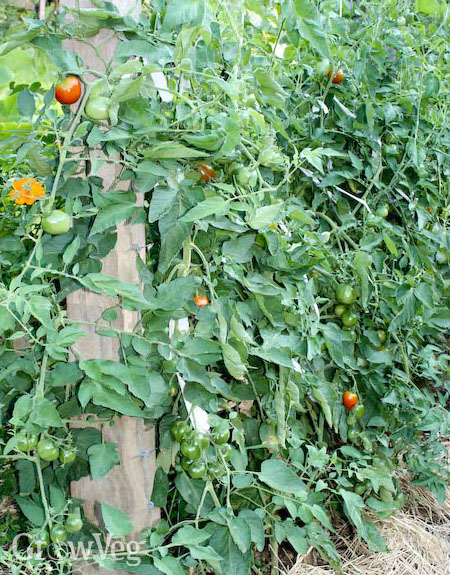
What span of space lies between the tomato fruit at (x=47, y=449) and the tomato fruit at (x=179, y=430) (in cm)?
22

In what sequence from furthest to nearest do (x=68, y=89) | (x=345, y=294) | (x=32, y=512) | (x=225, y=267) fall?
(x=345, y=294) → (x=225, y=267) → (x=32, y=512) → (x=68, y=89)

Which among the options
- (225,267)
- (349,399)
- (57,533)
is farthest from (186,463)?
(349,399)

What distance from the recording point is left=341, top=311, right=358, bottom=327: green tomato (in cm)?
154

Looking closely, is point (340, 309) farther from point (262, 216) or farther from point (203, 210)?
point (203, 210)

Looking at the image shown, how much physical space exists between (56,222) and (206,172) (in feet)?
1.01

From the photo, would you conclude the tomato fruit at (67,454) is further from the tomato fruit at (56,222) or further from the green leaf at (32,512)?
the tomato fruit at (56,222)

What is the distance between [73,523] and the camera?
95cm

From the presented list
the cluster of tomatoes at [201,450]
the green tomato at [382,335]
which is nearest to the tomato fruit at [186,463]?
the cluster of tomatoes at [201,450]

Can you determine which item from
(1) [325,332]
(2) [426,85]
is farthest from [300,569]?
(2) [426,85]

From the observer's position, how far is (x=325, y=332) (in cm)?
134

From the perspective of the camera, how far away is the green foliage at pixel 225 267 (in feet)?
3.05

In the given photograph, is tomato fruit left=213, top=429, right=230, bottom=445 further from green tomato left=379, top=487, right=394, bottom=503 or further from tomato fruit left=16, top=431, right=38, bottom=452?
green tomato left=379, top=487, right=394, bottom=503

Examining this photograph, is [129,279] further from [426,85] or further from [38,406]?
[426,85]

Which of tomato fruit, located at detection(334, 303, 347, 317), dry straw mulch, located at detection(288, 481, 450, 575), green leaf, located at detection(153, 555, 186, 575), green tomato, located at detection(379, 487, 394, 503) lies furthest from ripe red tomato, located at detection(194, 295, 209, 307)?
green tomato, located at detection(379, 487, 394, 503)
